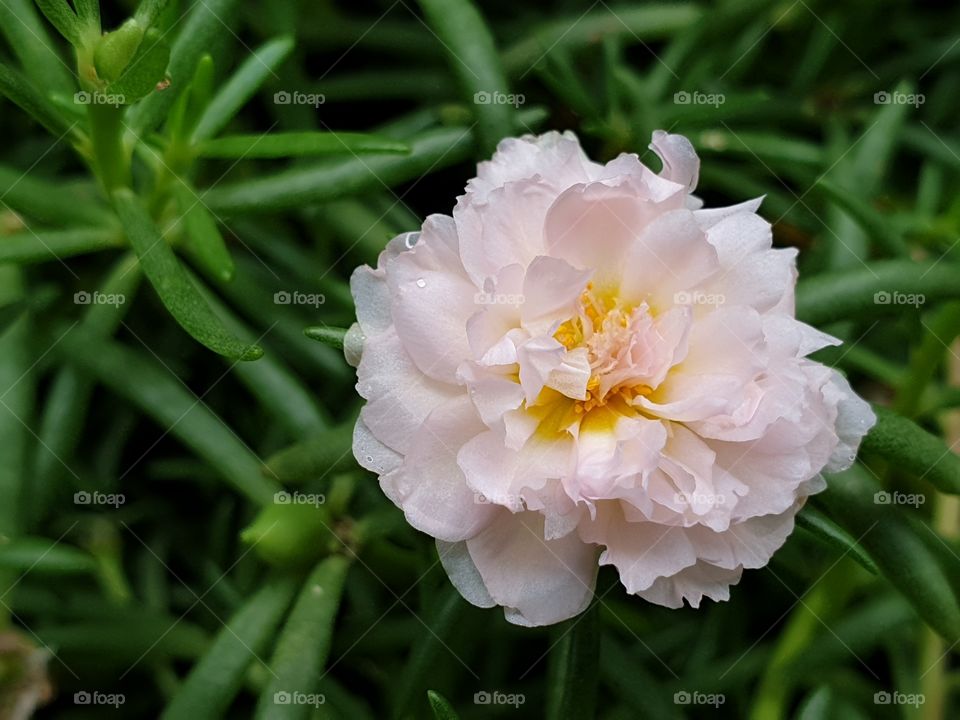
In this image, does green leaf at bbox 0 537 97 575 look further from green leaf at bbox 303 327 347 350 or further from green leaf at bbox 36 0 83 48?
green leaf at bbox 36 0 83 48

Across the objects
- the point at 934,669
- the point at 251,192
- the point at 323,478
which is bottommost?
the point at 934,669

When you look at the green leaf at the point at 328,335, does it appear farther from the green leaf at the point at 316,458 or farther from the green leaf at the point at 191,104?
the green leaf at the point at 191,104

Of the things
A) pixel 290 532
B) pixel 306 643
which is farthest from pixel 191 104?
pixel 306 643

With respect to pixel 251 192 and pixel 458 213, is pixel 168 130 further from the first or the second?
pixel 458 213

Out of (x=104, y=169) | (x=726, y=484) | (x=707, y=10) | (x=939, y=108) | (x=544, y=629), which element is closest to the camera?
(x=726, y=484)

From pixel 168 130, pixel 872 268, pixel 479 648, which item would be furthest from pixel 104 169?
pixel 872 268

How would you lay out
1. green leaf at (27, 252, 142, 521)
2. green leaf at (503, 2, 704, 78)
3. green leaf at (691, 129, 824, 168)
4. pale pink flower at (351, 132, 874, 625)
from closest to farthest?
pale pink flower at (351, 132, 874, 625), green leaf at (27, 252, 142, 521), green leaf at (691, 129, 824, 168), green leaf at (503, 2, 704, 78)

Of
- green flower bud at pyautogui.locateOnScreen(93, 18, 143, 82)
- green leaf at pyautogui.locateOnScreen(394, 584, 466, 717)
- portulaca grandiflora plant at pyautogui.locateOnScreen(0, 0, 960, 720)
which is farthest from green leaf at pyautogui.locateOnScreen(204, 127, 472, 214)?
green leaf at pyautogui.locateOnScreen(394, 584, 466, 717)
